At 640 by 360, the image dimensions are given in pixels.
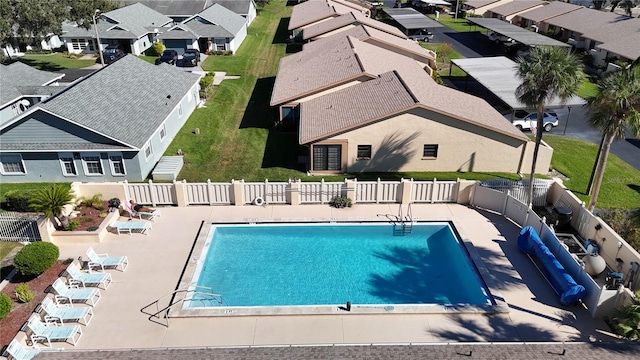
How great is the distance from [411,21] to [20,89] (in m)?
50.4

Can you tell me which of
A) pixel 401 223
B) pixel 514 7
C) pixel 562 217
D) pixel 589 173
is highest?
pixel 514 7

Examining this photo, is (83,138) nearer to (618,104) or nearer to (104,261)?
(104,261)

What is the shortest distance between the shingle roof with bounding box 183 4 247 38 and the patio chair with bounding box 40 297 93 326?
1853 inches

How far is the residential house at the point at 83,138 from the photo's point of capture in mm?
26844

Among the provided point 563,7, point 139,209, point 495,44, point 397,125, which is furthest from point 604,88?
point 563,7

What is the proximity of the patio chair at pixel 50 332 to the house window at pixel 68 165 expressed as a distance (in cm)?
1340

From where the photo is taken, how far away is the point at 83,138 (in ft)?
88.9

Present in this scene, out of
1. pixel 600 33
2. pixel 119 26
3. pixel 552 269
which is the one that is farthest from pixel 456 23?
pixel 552 269

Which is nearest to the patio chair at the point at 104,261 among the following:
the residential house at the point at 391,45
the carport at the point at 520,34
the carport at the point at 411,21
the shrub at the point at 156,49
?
the residential house at the point at 391,45

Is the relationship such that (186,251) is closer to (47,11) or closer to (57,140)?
(57,140)

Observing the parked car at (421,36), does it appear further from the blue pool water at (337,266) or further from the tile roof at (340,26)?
the blue pool water at (337,266)

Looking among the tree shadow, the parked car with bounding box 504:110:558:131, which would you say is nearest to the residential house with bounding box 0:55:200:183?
the tree shadow

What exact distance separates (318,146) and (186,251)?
34.0 ft

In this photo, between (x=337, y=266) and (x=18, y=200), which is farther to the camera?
(x=18, y=200)
